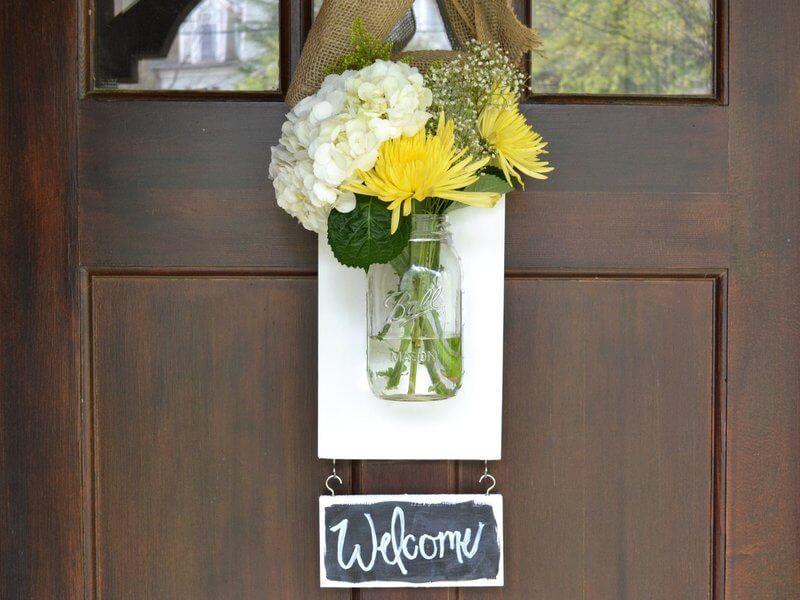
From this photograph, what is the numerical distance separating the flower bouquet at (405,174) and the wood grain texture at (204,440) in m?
0.14

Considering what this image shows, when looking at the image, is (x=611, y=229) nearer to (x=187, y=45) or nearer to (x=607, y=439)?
(x=607, y=439)

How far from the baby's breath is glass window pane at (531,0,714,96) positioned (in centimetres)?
13

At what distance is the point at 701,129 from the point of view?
0.91 metres

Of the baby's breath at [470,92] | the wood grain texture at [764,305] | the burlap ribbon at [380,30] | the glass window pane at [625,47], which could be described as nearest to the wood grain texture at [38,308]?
the burlap ribbon at [380,30]

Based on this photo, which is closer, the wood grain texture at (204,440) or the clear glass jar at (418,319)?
the clear glass jar at (418,319)

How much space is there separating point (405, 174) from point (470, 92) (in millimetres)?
118

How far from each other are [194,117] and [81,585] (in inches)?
21.2

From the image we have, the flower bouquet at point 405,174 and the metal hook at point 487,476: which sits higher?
the flower bouquet at point 405,174

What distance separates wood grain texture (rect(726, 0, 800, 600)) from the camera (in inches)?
35.7

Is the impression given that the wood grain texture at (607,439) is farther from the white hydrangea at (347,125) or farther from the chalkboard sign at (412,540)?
the white hydrangea at (347,125)

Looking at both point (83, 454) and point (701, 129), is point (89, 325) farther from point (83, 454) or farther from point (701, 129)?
point (701, 129)

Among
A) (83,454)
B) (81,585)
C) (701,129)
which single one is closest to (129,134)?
(83,454)

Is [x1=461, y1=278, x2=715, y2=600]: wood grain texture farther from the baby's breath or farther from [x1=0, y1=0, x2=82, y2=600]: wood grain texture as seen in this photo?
[x1=0, y1=0, x2=82, y2=600]: wood grain texture

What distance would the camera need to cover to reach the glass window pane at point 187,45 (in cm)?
91
